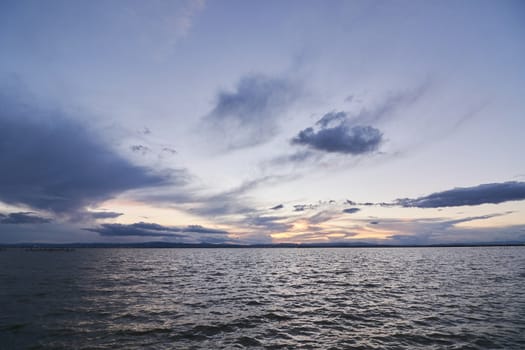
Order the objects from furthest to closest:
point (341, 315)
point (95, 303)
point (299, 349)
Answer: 1. point (95, 303)
2. point (341, 315)
3. point (299, 349)

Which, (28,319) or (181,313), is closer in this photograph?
(28,319)

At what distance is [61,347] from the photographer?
55.4ft

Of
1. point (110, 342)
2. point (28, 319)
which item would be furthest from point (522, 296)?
point (28, 319)

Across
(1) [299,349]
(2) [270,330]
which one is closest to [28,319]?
(2) [270,330]

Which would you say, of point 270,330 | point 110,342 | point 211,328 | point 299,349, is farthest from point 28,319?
point 299,349

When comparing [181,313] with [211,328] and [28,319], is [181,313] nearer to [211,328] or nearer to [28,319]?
[211,328]

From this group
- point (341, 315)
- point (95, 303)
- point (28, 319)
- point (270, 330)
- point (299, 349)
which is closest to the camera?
point (299, 349)

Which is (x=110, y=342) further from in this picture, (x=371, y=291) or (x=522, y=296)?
(x=522, y=296)

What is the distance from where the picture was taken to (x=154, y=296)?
32.8 m

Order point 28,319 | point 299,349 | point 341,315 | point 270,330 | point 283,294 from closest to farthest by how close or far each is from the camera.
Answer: point 299,349, point 270,330, point 28,319, point 341,315, point 283,294

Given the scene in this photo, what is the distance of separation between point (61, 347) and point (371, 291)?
107ft

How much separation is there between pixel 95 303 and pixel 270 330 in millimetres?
19037

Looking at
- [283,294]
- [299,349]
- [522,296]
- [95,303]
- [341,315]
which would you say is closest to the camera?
[299,349]

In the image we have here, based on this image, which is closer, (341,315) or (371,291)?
(341,315)
